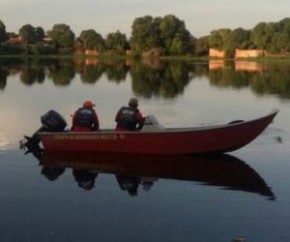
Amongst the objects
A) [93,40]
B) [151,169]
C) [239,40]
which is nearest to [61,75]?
[151,169]

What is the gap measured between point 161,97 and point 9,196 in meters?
27.6

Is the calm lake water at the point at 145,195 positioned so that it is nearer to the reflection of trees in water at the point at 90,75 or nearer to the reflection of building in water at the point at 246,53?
the reflection of trees in water at the point at 90,75

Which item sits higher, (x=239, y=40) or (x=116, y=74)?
(x=116, y=74)

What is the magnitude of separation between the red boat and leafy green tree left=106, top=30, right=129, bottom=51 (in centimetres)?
14590

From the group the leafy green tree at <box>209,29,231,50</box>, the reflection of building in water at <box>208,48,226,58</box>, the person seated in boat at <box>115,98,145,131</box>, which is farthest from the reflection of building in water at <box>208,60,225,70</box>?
the person seated in boat at <box>115,98,145,131</box>

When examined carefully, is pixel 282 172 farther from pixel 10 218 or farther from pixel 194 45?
pixel 194 45

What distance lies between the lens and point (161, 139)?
18234 mm

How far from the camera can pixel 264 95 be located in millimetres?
45000

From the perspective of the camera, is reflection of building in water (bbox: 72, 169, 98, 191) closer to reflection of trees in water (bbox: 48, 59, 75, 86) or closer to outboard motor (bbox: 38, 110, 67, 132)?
outboard motor (bbox: 38, 110, 67, 132)

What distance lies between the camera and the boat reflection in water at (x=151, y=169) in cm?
1527

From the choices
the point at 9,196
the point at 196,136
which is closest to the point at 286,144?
the point at 196,136

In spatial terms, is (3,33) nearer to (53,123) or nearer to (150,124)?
(53,123)

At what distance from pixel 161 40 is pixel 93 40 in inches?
768

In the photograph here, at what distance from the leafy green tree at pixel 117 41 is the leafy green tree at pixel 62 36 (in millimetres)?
12293
